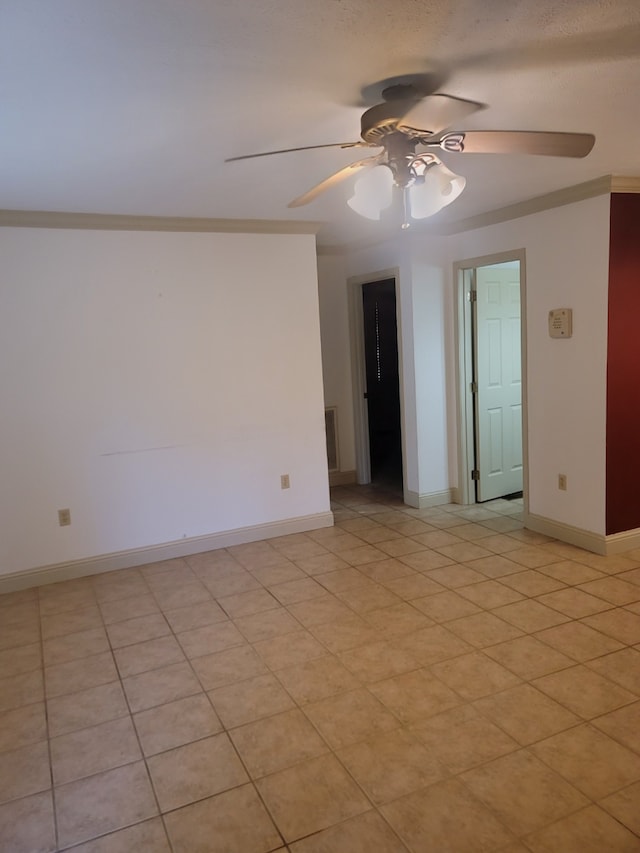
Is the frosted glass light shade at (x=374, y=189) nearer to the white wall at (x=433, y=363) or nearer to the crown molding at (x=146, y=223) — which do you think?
the crown molding at (x=146, y=223)

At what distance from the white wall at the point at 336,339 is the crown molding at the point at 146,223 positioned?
122cm

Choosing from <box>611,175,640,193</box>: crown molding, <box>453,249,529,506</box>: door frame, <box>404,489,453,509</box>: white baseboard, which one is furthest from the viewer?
<box>404,489,453,509</box>: white baseboard

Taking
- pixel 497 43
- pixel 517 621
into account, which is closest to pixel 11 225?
pixel 497 43

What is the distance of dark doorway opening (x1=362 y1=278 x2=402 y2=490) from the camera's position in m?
6.52

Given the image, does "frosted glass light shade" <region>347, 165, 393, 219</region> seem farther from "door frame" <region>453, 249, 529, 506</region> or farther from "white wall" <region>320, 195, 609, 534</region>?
"door frame" <region>453, 249, 529, 506</region>

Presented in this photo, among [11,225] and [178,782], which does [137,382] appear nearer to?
[11,225]

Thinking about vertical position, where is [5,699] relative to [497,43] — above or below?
below

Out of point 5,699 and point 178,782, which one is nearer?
point 178,782

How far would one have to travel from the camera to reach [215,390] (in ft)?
14.3

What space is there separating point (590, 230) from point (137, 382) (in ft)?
9.86

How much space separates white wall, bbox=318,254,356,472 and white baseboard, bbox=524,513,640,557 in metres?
2.30

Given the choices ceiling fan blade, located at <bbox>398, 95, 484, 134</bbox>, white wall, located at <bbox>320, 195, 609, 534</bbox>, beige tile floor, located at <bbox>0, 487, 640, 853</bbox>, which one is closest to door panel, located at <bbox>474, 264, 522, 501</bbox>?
white wall, located at <bbox>320, 195, 609, 534</bbox>

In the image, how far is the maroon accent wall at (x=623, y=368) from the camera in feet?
12.1

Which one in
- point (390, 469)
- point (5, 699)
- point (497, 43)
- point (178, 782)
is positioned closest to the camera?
point (497, 43)
